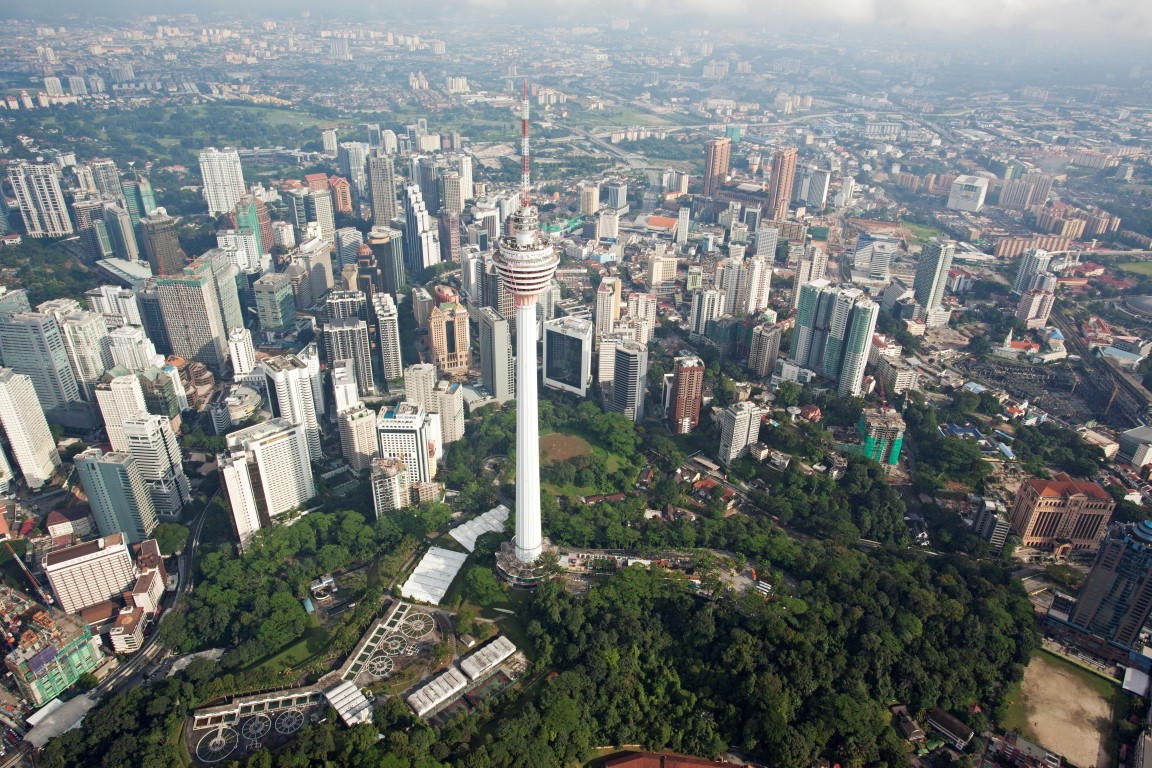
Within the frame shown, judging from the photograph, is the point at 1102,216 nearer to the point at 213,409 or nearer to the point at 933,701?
the point at 933,701

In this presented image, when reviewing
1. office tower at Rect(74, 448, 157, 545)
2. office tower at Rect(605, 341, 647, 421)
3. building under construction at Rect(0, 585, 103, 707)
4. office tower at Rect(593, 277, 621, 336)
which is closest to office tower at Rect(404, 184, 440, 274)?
office tower at Rect(593, 277, 621, 336)

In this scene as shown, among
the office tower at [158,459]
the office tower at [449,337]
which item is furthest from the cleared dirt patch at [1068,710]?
the office tower at [158,459]

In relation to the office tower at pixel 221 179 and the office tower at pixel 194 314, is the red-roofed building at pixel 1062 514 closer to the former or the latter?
the office tower at pixel 194 314

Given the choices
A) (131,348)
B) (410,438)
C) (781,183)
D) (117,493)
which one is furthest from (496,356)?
(781,183)

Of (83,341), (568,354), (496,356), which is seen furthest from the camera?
(568,354)

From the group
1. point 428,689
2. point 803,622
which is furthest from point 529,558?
point 803,622

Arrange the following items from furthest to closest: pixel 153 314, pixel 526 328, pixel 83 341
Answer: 1. pixel 153 314
2. pixel 83 341
3. pixel 526 328

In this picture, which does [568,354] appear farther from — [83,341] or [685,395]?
[83,341]
